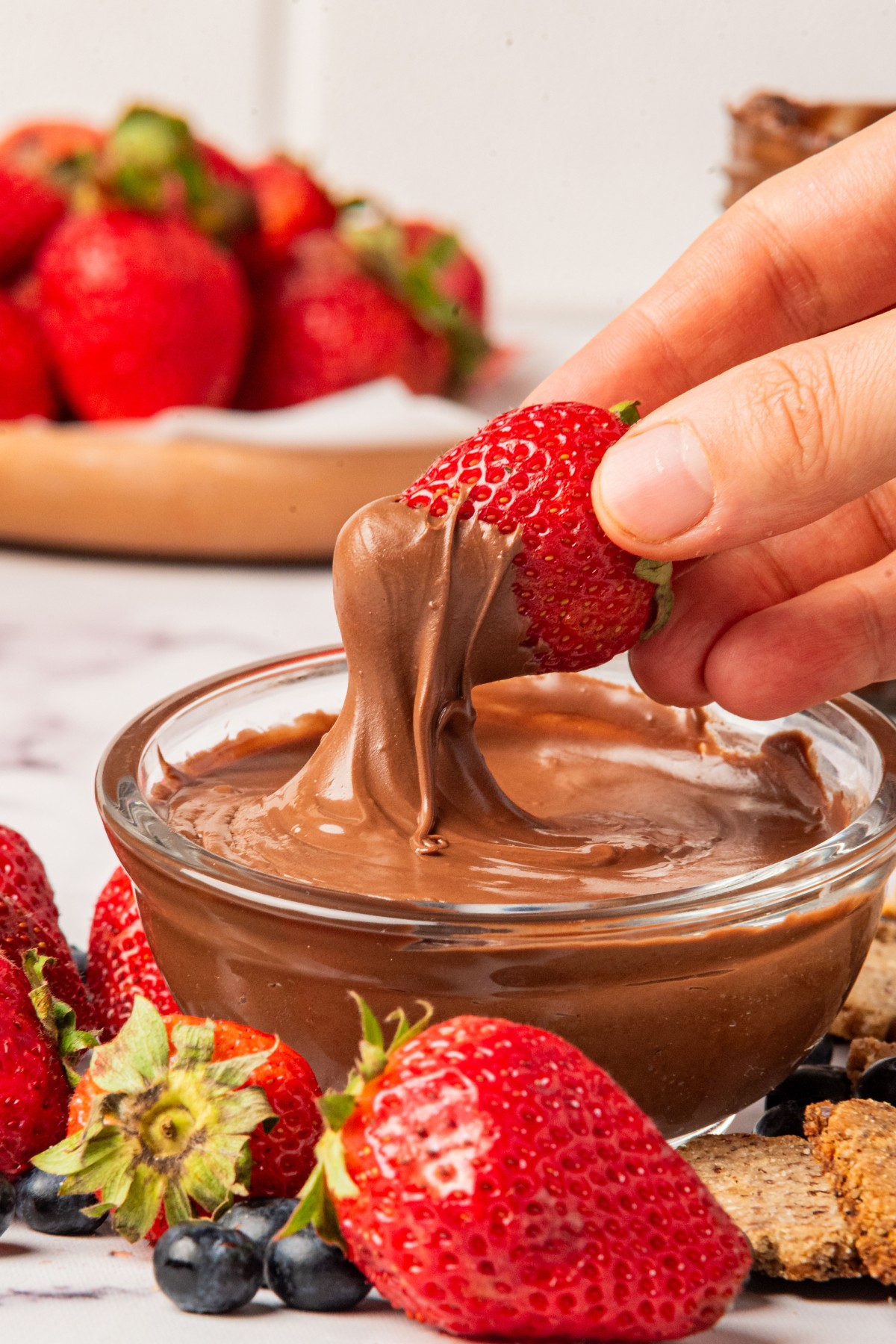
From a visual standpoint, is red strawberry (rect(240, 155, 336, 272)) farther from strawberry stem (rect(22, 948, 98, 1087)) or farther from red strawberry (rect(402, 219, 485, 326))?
strawberry stem (rect(22, 948, 98, 1087))

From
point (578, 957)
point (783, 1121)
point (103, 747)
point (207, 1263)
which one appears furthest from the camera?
point (103, 747)

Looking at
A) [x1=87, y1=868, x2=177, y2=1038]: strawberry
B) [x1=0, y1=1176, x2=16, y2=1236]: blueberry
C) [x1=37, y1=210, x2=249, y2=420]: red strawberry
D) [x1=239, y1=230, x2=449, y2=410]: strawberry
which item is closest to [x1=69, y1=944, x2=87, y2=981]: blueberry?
[x1=87, y1=868, x2=177, y2=1038]: strawberry

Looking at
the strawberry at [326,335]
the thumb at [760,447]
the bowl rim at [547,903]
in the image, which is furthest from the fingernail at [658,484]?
the strawberry at [326,335]

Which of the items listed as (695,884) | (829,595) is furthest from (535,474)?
(829,595)

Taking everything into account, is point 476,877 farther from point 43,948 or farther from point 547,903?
point 43,948

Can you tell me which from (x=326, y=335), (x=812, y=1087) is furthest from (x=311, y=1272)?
(x=326, y=335)

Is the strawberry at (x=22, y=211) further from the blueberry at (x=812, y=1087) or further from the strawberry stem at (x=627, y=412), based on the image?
the blueberry at (x=812, y=1087)
